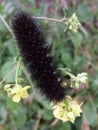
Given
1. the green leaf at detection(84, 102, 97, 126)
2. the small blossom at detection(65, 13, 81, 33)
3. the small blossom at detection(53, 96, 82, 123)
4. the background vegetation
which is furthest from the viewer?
the background vegetation

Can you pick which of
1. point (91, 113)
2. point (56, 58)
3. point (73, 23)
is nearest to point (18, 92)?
point (73, 23)

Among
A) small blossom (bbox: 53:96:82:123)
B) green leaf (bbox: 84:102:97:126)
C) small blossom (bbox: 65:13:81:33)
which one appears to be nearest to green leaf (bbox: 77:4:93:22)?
green leaf (bbox: 84:102:97:126)

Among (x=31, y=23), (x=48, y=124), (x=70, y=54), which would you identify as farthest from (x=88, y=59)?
Result: (x=31, y=23)

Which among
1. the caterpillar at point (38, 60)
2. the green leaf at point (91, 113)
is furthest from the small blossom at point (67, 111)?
the green leaf at point (91, 113)

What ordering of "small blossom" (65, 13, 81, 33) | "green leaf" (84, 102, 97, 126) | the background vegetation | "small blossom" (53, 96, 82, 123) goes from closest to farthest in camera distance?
"small blossom" (53, 96, 82, 123) < "small blossom" (65, 13, 81, 33) < "green leaf" (84, 102, 97, 126) < the background vegetation

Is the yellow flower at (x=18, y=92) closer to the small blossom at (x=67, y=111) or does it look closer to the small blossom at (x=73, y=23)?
Result: the small blossom at (x=67, y=111)

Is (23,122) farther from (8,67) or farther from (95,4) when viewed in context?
(95,4)

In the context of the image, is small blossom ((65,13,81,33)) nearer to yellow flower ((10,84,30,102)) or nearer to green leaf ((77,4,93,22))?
yellow flower ((10,84,30,102))

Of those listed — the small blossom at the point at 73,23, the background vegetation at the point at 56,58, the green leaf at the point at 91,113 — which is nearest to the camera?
the small blossom at the point at 73,23
